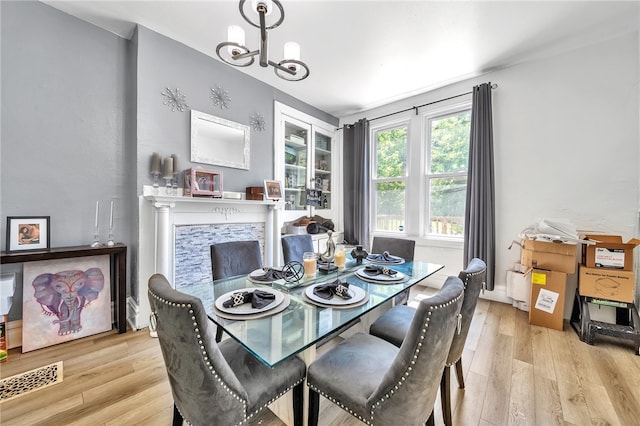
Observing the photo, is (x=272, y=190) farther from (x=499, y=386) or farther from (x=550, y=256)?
(x=550, y=256)

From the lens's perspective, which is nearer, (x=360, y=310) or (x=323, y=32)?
(x=360, y=310)

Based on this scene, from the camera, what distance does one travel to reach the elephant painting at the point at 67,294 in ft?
6.53

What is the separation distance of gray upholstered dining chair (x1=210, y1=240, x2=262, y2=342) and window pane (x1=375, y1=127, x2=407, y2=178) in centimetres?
271

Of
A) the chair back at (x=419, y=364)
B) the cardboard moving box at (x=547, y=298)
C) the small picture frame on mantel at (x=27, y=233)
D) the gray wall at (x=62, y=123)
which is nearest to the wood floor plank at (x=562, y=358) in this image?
the cardboard moving box at (x=547, y=298)

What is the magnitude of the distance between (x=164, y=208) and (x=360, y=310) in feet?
6.73

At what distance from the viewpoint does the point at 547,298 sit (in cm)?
237

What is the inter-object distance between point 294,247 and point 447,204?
2.34 meters

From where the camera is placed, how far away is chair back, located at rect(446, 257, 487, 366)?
1176 mm

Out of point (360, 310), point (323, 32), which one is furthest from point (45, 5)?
point (360, 310)

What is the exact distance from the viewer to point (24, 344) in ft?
6.18

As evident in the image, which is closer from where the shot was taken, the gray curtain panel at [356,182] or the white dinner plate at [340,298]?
the white dinner plate at [340,298]

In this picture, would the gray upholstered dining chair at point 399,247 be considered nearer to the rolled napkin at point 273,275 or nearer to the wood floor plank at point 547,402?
the wood floor plank at point 547,402

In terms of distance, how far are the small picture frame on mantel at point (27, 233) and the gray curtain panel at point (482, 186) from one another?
4267 millimetres

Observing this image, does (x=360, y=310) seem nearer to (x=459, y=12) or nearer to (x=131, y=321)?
(x=131, y=321)
